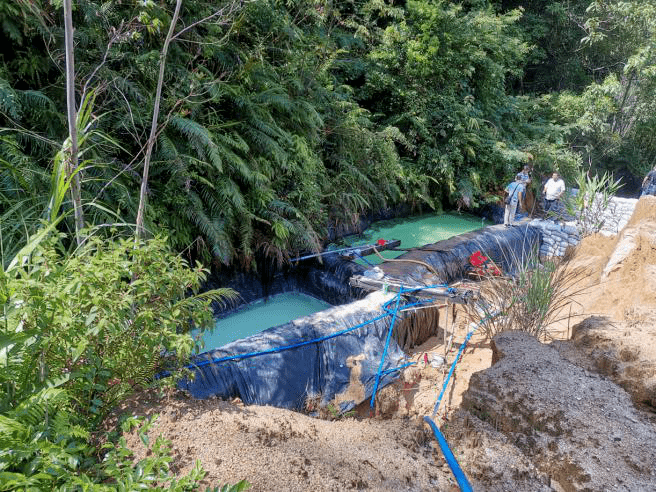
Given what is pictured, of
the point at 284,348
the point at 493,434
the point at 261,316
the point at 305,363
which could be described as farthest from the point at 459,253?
the point at 493,434

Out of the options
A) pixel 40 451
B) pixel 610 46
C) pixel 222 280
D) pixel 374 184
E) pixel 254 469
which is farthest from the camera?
pixel 610 46

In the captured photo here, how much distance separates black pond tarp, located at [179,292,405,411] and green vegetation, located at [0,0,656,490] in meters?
1.14

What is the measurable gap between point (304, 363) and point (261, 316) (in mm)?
1896

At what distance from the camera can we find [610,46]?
12820mm

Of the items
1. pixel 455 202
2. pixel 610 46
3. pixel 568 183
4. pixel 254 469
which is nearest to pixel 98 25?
pixel 254 469

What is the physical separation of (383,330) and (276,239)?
6.63 feet

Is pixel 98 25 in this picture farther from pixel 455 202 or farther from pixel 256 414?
pixel 455 202

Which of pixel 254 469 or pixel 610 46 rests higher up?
pixel 610 46

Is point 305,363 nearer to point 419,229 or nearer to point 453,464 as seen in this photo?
point 453,464

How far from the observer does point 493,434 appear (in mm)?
2074

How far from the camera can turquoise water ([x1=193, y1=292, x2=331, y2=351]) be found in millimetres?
5016

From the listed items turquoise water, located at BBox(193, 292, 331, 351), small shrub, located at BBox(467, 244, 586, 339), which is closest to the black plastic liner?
small shrub, located at BBox(467, 244, 586, 339)

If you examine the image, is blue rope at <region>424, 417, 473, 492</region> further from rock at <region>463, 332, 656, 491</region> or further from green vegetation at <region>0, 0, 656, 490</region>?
green vegetation at <region>0, 0, 656, 490</region>

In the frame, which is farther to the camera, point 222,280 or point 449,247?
point 449,247
